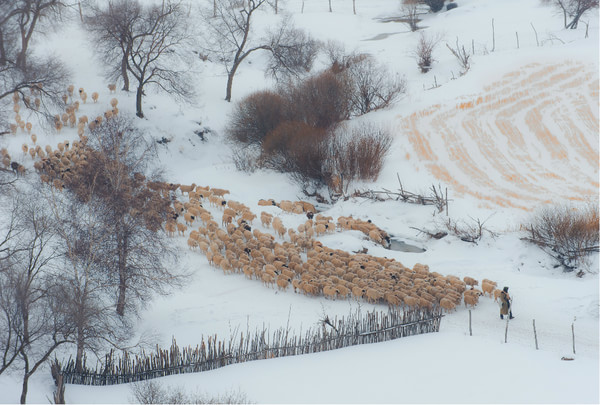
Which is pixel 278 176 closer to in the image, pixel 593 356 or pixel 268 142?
pixel 268 142

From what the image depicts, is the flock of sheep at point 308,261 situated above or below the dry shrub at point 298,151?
below

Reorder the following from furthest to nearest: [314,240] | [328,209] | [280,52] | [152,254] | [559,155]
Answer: [280,52] < [559,155] < [328,209] < [314,240] < [152,254]

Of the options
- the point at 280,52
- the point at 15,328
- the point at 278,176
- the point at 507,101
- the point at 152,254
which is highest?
the point at 280,52

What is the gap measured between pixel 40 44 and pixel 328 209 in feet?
82.4

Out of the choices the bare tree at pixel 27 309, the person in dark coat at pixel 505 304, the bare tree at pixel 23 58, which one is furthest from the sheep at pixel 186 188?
the person in dark coat at pixel 505 304

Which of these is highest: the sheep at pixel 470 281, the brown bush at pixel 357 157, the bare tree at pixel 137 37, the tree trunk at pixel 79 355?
the bare tree at pixel 137 37

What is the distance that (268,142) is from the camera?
33.5 metres

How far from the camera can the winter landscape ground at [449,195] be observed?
14602 millimetres

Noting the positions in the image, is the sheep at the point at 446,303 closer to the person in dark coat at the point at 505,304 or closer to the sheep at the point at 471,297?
the sheep at the point at 471,297

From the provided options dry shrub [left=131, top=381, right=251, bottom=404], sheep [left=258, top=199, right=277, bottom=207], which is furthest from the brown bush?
dry shrub [left=131, top=381, right=251, bottom=404]

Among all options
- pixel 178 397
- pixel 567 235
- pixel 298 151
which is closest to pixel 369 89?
pixel 298 151

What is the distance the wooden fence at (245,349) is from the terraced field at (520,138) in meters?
12.2

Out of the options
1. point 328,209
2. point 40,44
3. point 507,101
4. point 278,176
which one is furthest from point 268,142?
point 40,44

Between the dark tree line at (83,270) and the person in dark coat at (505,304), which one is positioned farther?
the person in dark coat at (505,304)
